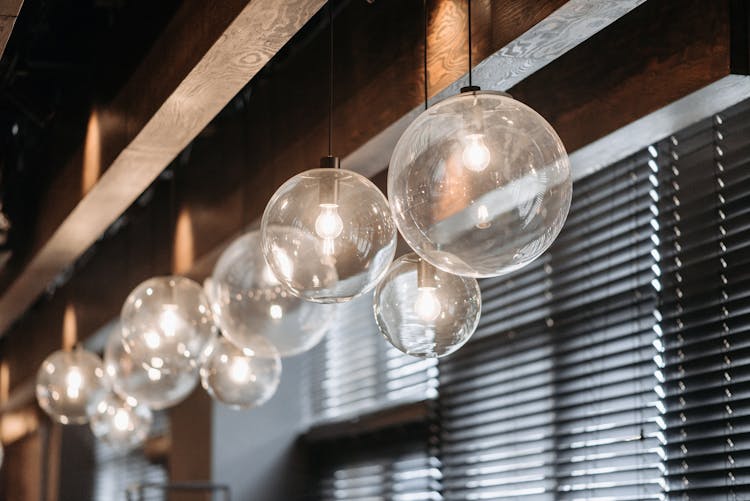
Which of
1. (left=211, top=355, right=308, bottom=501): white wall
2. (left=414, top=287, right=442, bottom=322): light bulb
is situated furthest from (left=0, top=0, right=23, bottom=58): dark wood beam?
(left=211, top=355, right=308, bottom=501): white wall

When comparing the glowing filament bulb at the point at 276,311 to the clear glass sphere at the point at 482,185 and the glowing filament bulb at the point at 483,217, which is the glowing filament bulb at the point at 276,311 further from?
the glowing filament bulb at the point at 483,217

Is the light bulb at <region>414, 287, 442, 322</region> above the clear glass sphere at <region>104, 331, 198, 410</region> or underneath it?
underneath

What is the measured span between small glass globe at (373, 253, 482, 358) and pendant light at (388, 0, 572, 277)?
2.01 ft

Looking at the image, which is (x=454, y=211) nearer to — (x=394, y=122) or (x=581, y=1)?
(x=581, y=1)

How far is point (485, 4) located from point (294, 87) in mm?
1560

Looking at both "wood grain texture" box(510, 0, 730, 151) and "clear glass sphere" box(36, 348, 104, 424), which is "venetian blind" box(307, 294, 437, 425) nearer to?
"clear glass sphere" box(36, 348, 104, 424)

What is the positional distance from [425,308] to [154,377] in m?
1.58

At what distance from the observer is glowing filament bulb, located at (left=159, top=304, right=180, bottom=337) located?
3.61 metres

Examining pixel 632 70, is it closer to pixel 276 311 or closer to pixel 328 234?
pixel 276 311

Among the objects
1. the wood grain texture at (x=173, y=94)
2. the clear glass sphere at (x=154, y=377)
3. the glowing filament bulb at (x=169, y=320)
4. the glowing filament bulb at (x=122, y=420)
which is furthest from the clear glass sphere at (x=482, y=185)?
the glowing filament bulb at (x=122, y=420)

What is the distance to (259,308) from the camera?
306cm

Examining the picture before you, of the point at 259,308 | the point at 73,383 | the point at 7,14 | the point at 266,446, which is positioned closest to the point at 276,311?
the point at 259,308

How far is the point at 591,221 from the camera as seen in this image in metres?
4.05

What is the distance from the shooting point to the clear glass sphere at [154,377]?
3.71 metres
